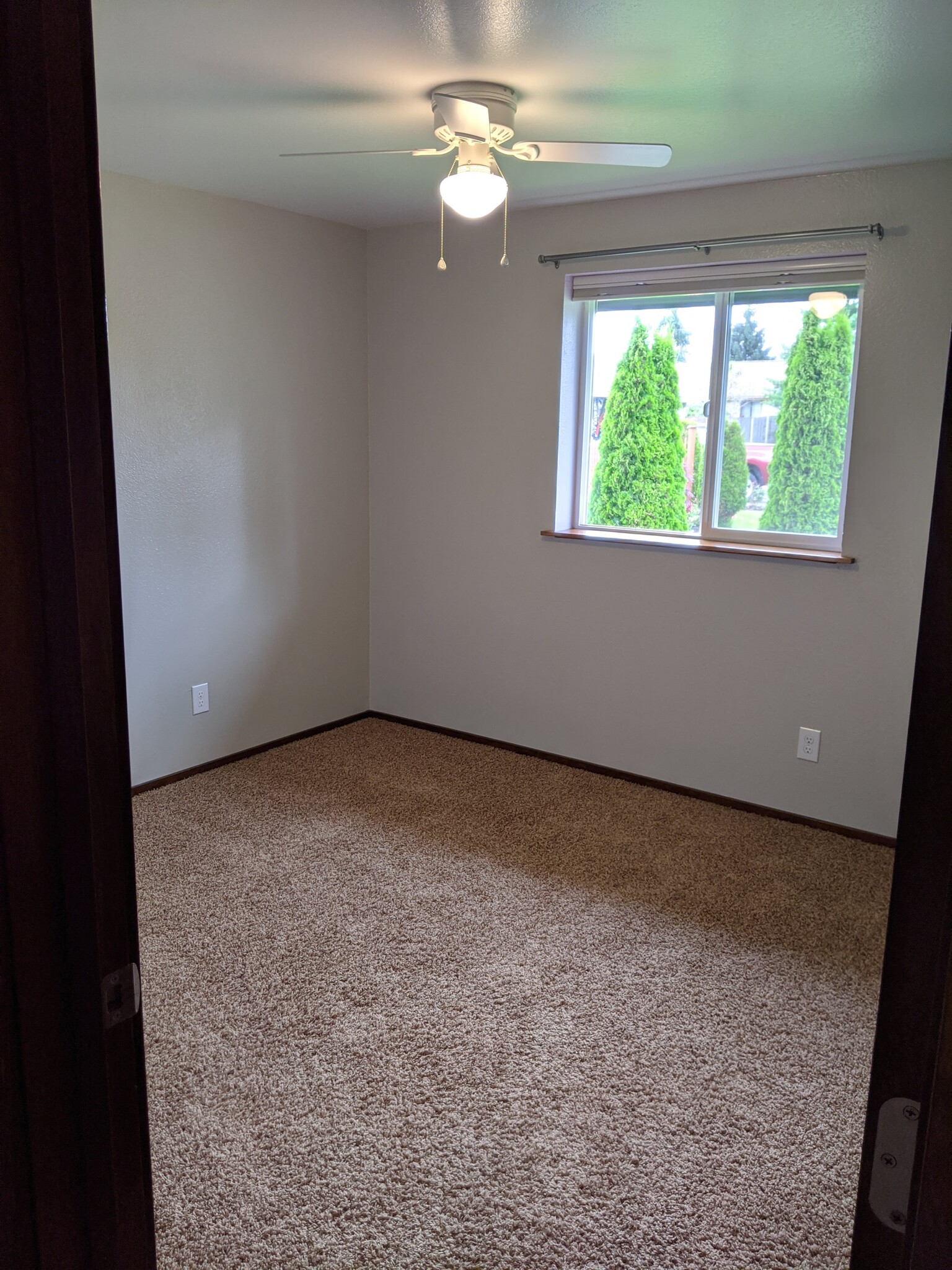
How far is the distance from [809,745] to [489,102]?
2.44m

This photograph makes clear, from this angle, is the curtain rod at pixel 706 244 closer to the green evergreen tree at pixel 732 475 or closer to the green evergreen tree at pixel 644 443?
the green evergreen tree at pixel 644 443

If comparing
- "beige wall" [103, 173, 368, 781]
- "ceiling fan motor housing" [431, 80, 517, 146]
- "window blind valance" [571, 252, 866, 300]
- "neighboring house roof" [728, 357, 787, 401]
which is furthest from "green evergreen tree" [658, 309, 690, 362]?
"beige wall" [103, 173, 368, 781]

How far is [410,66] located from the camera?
2.30 meters

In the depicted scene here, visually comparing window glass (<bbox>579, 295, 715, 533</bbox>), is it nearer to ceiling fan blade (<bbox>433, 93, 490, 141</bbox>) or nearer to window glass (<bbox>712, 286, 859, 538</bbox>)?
window glass (<bbox>712, 286, 859, 538</bbox>)

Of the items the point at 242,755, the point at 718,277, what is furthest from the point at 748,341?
the point at 242,755

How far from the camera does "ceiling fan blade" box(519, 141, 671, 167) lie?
8.07 ft

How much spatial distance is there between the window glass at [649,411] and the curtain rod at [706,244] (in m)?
0.21

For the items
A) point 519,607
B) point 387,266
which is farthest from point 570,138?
point 519,607

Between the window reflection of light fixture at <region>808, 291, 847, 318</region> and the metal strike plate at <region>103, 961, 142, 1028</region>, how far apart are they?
3332mm

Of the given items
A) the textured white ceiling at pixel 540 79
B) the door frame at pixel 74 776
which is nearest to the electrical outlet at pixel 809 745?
the textured white ceiling at pixel 540 79

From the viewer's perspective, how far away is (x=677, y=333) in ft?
12.1

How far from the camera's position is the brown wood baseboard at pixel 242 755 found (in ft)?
12.4

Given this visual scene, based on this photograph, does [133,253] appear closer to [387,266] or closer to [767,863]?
[387,266]

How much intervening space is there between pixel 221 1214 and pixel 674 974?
4.36 feet
